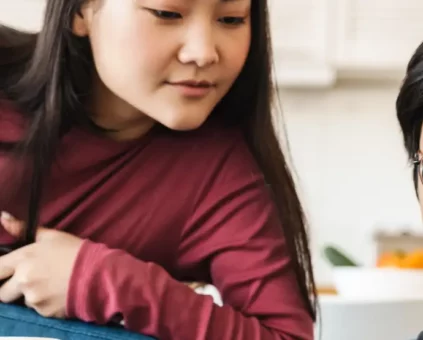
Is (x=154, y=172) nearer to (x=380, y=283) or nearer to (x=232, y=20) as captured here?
(x=232, y=20)

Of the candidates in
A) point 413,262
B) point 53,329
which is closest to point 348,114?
point 413,262

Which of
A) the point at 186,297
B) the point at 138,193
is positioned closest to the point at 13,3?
the point at 138,193

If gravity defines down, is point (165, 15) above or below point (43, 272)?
above

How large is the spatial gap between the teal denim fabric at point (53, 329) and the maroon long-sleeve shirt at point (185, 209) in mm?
124

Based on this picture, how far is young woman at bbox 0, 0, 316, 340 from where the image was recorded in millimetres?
750

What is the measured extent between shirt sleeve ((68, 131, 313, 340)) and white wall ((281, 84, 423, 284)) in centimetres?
93

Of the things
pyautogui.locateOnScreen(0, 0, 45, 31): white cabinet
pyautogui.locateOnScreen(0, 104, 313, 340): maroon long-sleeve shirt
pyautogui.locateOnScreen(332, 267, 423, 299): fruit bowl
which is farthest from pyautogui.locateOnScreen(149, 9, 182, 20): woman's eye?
pyautogui.locateOnScreen(0, 0, 45, 31): white cabinet

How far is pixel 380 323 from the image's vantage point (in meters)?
1.03

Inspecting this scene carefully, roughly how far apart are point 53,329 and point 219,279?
7.6 inches

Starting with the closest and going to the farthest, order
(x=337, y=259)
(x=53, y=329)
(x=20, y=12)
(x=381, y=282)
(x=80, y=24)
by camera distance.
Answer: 1. (x=53, y=329)
2. (x=80, y=24)
3. (x=381, y=282)
4. (x=337, y=259)
5. (x=20, y=12)

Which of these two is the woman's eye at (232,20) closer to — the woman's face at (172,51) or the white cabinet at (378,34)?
the woman's face at (172,51)

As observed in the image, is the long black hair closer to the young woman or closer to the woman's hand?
the young woman

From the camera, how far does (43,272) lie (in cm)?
77

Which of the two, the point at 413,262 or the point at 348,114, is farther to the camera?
the point at 348,114
